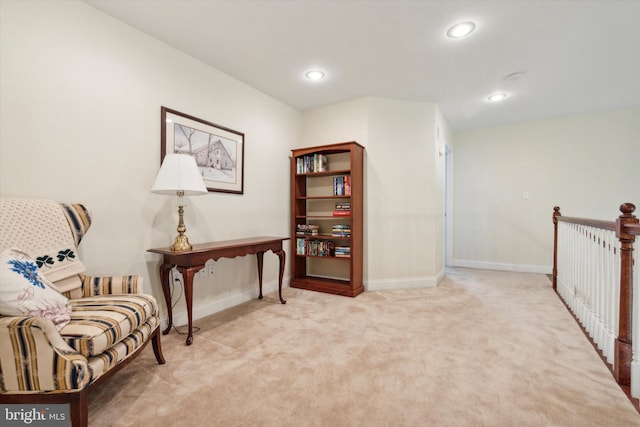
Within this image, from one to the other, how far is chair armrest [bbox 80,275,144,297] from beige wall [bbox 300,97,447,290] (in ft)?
8.34

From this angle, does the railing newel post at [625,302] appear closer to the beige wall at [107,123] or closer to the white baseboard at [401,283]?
the white baseboard at [401,283]

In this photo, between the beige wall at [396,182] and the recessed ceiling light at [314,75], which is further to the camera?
the beige wall at [396,182]

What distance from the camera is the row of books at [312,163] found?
3.60 m

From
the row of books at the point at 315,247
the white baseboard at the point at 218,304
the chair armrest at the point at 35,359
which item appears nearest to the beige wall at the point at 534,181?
the row of books at the point at 315,247

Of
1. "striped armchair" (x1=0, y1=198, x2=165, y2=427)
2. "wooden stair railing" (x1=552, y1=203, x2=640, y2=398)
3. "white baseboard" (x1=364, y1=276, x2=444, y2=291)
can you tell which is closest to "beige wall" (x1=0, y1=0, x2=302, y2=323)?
"striped armchair" (x1=0, y1=198, x2=165, y2=427)

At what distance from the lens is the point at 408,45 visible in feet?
7.97

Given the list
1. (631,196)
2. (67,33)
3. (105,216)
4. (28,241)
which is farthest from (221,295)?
(631,196)

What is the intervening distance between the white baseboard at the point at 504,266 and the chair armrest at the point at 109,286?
4.95 meters

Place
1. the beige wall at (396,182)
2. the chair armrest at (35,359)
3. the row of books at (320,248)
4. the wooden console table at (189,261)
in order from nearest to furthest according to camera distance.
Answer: the chair armrest at (35,359)
the wooden console table at (189,261)
the row of books at (320,248)
the beige wall at (396,182)

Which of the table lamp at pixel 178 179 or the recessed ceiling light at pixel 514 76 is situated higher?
the recessed ceiling light at pixel 514 76

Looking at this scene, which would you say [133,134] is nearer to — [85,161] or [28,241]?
[85,161]

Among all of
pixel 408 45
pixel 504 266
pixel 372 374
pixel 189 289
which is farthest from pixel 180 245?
pixel 504 266

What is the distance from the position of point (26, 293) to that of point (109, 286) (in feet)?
1.67

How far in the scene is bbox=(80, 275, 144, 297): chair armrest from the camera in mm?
1700
